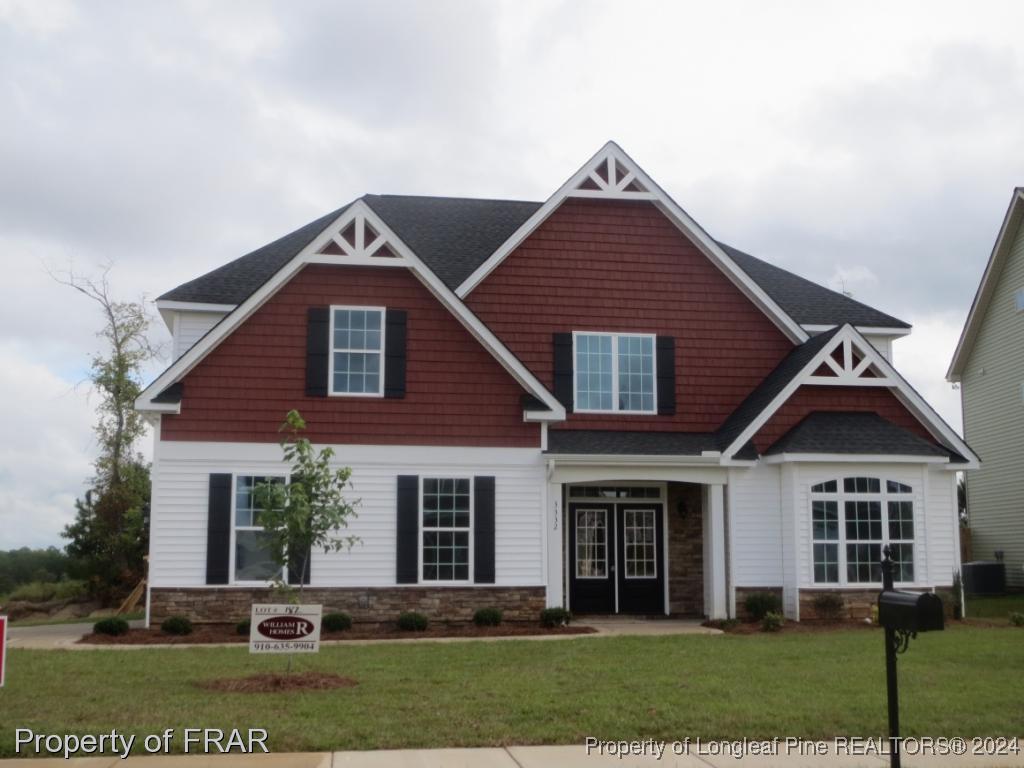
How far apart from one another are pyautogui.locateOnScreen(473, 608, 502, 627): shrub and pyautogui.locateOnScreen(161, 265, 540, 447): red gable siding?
2894mm

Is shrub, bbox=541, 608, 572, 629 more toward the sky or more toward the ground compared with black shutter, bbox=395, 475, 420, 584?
more toward the ground

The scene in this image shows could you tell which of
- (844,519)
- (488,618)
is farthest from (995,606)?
(488,618)

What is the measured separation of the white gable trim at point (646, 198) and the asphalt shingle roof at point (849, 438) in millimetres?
2403

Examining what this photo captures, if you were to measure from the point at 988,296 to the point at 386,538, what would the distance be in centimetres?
1844

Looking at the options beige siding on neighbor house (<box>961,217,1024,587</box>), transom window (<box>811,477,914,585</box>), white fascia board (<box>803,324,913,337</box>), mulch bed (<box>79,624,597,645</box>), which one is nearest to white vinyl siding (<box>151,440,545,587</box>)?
mulch bed (<box>79,624,597,645</box>)

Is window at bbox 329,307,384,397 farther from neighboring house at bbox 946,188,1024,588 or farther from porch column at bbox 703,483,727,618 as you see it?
neighboring house at bbox 946,188,1024,588

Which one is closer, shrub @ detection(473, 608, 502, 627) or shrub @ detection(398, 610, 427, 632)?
shrub @ detection(398, 610, 427, 632)

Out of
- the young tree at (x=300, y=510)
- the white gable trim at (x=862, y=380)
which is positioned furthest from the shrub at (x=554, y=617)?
the young tree at (x=300, y=510)

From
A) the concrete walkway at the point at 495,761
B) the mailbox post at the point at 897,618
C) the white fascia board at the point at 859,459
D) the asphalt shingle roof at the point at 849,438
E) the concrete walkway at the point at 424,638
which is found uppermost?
the asphalt shingle roof at the point at 849,438

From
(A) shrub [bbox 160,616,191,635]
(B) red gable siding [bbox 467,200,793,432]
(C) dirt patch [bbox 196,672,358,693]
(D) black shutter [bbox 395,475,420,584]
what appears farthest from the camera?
(B) red gable siding [bbox 467,200,793,432]

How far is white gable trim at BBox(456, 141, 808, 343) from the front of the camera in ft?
71.5

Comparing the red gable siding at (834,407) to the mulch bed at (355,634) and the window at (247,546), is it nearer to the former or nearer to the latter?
the mulch bed at (355,634)

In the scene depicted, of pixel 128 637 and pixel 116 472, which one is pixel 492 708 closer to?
pixel 128 637

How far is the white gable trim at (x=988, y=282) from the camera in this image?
26828 mm
